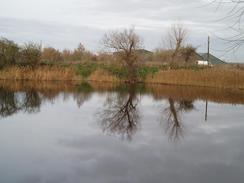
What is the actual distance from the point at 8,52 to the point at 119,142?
25145 mm

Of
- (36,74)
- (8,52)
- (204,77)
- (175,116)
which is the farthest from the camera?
(8,52)

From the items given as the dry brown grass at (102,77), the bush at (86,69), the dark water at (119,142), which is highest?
the bush at (86,69)

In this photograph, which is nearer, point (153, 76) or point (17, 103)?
point (17, 103)

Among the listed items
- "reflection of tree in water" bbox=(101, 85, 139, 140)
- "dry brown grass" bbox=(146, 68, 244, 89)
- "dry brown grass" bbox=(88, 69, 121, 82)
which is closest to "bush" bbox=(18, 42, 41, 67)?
"dry brown grass" bbox=(88, 69, 121, 82)

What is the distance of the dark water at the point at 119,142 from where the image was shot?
710 cm

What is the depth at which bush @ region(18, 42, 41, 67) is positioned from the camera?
32969mm

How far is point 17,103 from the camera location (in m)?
17.2

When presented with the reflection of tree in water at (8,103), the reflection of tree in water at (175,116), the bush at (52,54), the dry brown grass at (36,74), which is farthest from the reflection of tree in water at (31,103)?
the bush at (52,54)

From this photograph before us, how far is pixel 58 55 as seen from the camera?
5212cm

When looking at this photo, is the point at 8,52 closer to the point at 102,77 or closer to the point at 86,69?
the point at 86,69

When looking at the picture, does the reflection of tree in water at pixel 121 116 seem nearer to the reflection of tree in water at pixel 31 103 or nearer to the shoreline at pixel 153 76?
the reflection of tree in water at pixel 31 103

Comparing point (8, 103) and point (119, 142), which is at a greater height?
point (8, 103)

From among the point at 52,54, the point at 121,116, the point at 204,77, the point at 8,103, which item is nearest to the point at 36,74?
the point at 204,77

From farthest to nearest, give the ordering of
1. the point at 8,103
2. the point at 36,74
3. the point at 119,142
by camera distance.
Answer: the point at 36,74 → the point at 8,103 → the point at 119,142
